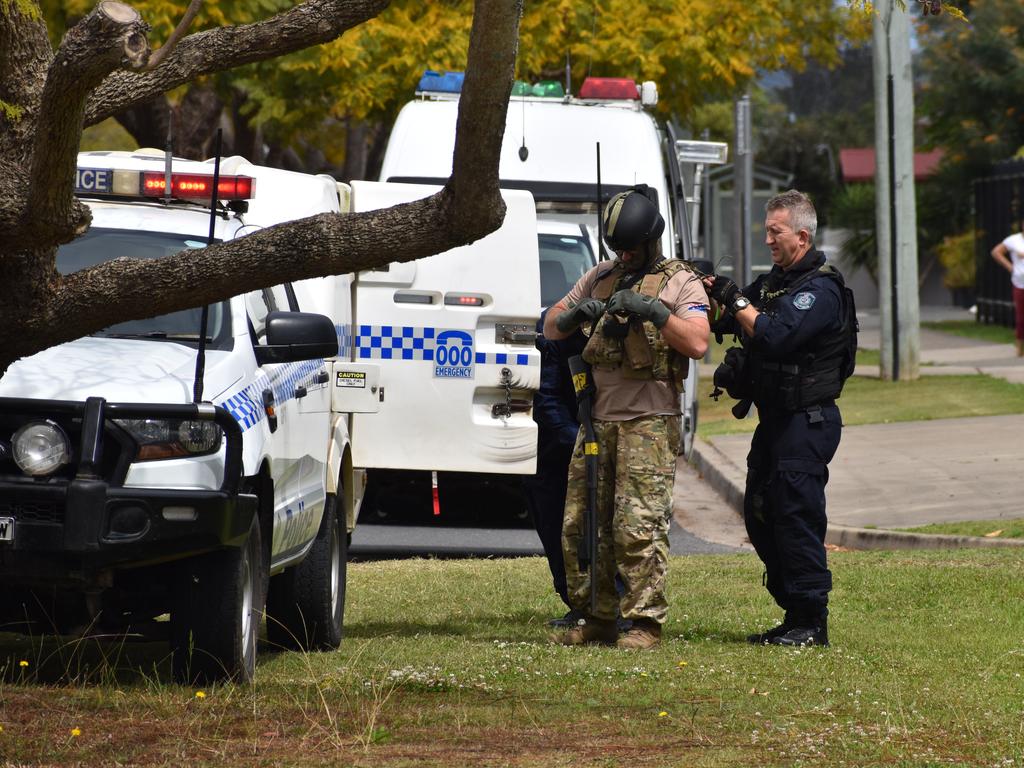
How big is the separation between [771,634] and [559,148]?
241 inches

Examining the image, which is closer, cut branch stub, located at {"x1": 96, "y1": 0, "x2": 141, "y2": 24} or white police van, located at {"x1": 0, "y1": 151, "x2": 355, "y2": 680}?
cut branch stub, located at {"x1": 96, "y1": 0, "x2": 141, "y2": 24}

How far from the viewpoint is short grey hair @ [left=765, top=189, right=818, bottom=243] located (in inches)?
287

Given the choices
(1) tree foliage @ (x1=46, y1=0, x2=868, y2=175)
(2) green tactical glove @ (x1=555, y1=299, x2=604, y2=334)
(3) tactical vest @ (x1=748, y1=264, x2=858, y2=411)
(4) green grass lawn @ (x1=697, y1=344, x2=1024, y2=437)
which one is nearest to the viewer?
(2) green tactical glove @ (x1=555, y1=299, x2=604, y2=334)

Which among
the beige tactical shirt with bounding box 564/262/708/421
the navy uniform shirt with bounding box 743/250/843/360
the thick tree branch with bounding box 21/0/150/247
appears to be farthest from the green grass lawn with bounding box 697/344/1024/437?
the thick tree branch with bounding box 21/0/150/247

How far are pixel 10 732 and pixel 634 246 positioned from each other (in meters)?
3.12

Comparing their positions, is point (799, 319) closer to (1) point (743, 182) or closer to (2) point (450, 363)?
(2) point (450, 363)

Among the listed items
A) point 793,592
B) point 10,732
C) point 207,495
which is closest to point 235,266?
point 207,495

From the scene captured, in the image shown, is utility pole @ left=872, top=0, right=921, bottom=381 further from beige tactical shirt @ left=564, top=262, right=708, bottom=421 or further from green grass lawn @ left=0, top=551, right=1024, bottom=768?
beige tactical shirt @ left=564, top=262, right=708, bottom=421

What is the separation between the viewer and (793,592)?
721 cm

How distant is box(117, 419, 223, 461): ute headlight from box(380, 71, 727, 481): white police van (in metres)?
6.49

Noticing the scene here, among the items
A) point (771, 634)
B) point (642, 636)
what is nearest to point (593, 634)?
point (642, 636)

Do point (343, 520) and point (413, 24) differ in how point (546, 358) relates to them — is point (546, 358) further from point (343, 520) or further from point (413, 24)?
point (413, 24)

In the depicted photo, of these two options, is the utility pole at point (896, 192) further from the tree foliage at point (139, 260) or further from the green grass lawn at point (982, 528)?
the tree foliage at point (139, 260)

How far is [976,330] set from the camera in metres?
30.0
